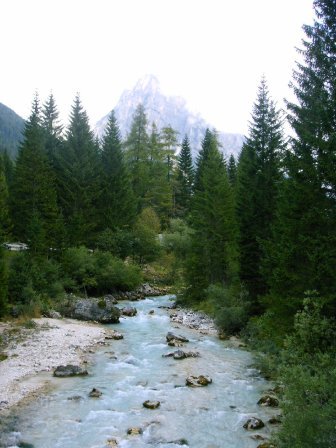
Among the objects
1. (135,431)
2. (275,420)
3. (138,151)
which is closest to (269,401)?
(275,420)

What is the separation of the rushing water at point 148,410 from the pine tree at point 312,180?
4309mm

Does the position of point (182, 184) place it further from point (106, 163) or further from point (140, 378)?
point (140, 378)

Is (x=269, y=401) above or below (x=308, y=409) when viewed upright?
below

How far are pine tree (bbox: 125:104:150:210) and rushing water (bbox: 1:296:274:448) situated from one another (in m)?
39.5

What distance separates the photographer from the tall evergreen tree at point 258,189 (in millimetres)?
26734

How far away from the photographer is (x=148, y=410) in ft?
44.0

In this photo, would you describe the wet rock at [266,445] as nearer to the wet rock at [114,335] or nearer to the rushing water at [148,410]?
the rushing water at [148,410]

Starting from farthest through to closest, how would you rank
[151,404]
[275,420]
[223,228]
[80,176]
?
[80,176]
[223,228]
[151,404]
[275,420]

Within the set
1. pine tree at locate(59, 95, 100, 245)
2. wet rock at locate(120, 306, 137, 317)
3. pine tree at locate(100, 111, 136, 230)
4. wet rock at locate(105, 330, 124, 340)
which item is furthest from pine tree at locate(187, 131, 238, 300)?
pine tree at locate(100, 111, 136, 230)

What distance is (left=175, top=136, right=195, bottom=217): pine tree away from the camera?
221 ft

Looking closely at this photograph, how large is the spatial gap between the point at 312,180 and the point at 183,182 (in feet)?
174

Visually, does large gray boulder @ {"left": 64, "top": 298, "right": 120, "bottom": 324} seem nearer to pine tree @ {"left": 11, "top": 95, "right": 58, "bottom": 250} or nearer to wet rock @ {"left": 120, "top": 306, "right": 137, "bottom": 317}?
wet rock @ {"left": 120, "top": 306, "right": 137, "bottom": 317}

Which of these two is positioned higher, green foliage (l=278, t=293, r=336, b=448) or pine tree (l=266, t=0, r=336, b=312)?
pine tree (l=266, t=0, r=336, b=312)

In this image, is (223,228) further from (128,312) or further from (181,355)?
(181,355)
